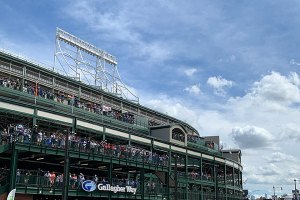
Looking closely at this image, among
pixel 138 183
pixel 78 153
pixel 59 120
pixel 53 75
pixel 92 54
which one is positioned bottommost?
pixel 138 183

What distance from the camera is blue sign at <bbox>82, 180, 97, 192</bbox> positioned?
128ft

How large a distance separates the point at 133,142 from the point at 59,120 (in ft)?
43.1

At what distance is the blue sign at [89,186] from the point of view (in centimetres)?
3891

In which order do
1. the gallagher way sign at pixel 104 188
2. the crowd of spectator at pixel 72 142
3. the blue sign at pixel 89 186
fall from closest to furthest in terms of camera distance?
the crowd of spectator at pixel 72 142, the blue sign at pixel 89 186, the gallagher way sign at pixel 104 188

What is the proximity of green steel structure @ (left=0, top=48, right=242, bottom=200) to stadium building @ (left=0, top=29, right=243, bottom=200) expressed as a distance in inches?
3.2

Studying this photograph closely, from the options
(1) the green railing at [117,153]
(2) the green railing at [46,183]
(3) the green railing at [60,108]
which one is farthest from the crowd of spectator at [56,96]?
(2) the green railing at [46,183]

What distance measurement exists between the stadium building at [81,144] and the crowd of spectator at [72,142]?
3.1 inches

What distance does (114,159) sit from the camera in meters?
43.8

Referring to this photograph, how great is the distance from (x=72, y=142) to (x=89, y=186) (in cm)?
433

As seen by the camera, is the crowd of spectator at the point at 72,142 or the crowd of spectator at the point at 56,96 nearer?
the crowd of spectator at the point at 72,142

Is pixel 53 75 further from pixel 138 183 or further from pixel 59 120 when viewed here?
pixel 138 183

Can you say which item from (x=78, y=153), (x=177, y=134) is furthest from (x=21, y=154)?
(x=177, y=134)

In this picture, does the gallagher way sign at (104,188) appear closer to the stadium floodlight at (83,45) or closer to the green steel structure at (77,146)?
the green steel structure at (77,146)

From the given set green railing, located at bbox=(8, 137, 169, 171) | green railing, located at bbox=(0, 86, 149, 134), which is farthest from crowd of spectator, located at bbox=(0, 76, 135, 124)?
green railing, located at bbox=(8, 137, 169, 171)
